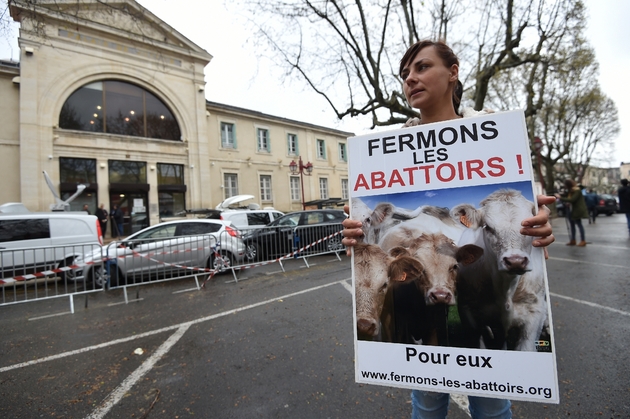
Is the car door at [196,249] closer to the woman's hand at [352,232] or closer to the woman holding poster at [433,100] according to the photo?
the woman's hand at [352,232]

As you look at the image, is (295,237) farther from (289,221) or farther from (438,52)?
(438,52)

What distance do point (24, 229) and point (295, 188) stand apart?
2043 cm

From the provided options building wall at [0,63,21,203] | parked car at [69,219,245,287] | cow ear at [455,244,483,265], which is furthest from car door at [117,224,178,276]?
building wall at [0,63,21,203]

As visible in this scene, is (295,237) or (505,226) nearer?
(505,226)

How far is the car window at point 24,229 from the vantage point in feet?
26.3

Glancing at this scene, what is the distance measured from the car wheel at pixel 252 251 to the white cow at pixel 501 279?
7763 millimetres

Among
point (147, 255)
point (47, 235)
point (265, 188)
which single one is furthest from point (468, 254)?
point (265, 188)

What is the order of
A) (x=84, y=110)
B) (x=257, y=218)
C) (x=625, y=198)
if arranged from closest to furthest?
(x=625, y=198) < (x=257, y=218) < (x=84, y=110)

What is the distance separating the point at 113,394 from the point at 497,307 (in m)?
3.07

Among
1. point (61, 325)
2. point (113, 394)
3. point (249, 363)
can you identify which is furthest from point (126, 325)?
point (249, 363)

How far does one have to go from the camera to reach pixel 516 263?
124 cm

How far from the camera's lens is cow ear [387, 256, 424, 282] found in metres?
1.37

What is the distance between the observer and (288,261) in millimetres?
Answer: 9469

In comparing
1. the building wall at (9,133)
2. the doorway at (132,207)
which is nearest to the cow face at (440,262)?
the doorway at (132,207)
